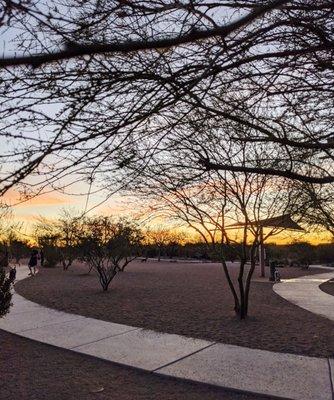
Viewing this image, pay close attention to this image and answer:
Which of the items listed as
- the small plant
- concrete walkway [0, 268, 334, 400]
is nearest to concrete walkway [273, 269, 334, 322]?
concrete walkway [0, 268, 334, 400]

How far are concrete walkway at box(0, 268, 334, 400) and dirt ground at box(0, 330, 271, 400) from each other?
18cm

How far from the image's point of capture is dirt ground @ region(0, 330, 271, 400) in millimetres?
5055

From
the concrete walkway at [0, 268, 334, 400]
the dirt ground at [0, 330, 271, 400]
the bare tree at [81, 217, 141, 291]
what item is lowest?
the dirt ground at [0, 330, 271, 400]

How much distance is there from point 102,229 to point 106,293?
27.8 ft

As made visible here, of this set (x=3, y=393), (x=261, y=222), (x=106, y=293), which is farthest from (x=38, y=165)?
(x=106, y=293)

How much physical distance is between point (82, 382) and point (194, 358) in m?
1.69

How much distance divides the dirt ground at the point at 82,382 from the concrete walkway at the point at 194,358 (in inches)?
7.1

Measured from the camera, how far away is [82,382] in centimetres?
551

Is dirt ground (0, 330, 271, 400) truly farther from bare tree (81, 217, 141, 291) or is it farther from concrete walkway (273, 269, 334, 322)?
bare tree (81, 217, 141, 291)

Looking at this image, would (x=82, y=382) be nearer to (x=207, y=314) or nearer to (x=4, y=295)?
(x=4, y=295)

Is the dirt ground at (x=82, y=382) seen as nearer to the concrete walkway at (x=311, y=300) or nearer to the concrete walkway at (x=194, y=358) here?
the concrete walkway at (x=194, y=358)

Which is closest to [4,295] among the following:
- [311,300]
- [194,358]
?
[194,358]

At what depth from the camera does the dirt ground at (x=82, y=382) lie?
5055 mm

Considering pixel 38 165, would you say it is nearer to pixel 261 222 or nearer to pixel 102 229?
pixel 261 222
